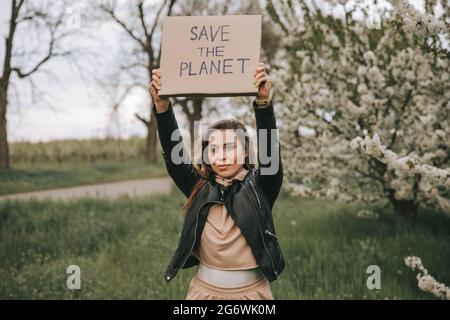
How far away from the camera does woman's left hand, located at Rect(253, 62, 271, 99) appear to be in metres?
2.03

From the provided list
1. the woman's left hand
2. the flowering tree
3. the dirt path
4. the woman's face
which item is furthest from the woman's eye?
the dirt path

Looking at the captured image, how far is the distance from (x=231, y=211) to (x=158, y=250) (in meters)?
3.82

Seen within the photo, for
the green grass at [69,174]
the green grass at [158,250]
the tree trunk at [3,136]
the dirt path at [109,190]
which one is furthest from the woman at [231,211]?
the green grass at [69,174]

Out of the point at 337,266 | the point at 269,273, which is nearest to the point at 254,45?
the point at 269,273

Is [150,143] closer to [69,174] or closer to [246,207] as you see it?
[69,174]

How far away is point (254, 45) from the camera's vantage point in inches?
82.8

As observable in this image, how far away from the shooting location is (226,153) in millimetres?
2164

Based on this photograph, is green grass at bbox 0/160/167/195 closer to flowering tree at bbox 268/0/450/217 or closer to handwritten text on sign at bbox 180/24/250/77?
flowering tree at bbox 268/0/450/217

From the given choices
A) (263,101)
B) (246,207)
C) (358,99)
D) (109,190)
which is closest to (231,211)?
(246,207)

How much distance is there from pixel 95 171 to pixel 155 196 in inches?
130

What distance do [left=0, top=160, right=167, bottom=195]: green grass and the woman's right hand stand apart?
739 cm
